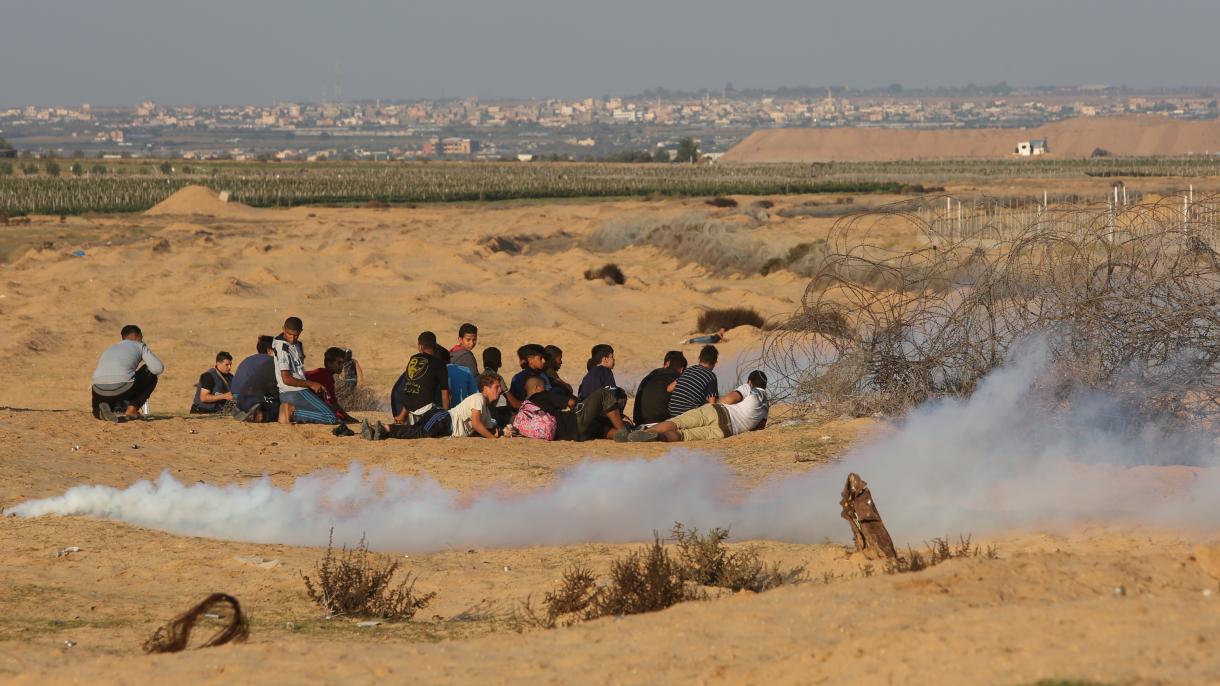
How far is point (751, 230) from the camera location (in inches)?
1505

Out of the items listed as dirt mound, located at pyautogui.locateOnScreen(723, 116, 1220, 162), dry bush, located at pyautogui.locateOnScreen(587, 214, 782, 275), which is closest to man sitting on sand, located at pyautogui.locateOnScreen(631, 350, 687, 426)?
dry bush, located at pyautogui.locateOnScreen(587, 214, 782, 275)

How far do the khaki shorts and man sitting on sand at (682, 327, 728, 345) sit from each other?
28.8 ft

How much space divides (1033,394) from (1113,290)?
1.06m

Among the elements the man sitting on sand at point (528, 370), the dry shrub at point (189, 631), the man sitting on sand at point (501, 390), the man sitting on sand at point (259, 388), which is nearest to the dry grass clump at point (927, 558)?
the dry shrub at point (189, 631)

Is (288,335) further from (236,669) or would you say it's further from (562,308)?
(562,308)

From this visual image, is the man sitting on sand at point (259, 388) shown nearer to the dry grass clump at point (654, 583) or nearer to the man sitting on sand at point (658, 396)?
the man sitting on sand at point (658, 396)

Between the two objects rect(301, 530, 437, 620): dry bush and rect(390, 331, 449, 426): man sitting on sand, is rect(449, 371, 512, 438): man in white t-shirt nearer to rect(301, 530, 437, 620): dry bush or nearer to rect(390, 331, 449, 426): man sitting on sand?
rect(390, 331, 449, 426): man sitting on sand

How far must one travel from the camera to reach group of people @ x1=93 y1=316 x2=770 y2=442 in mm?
13781

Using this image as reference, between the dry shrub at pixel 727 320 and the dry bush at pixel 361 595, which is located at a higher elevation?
the dry bush at pixel 361 595

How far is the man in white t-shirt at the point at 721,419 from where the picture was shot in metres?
13.7

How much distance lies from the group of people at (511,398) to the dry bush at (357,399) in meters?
2.46

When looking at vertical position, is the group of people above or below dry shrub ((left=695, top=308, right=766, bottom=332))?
above

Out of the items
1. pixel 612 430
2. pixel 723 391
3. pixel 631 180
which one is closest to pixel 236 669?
pixel 612 430

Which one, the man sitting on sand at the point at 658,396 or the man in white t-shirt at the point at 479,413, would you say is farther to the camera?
the man sitting on sand at the point at 658,396
